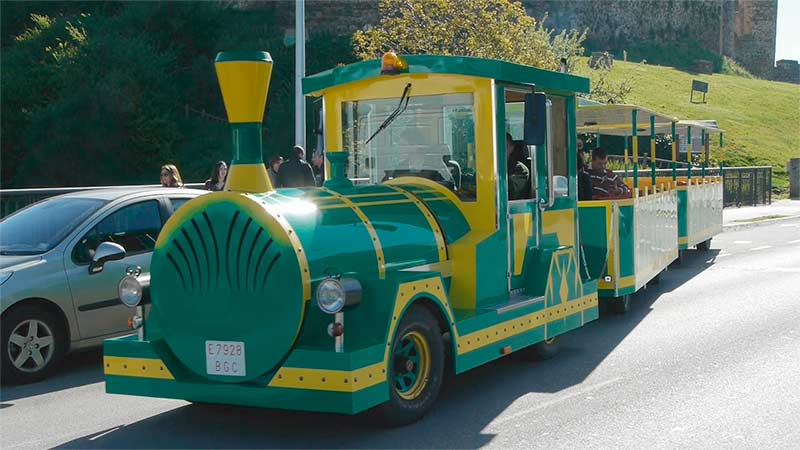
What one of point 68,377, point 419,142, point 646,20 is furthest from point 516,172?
point 646,20

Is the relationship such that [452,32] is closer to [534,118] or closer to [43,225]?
[43,225]

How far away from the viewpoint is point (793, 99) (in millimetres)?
57750

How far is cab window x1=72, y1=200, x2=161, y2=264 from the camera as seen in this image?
29.2ft

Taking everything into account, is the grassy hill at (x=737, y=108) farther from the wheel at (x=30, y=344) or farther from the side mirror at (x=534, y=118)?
the wheel at (x=30, y=344)

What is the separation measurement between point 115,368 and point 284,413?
1.20 metres

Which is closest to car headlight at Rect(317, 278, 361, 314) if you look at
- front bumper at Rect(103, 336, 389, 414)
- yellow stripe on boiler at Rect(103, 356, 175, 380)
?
front bumper at Rect(103, 336, 389, 414)

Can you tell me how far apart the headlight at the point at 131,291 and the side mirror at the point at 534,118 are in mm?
3041

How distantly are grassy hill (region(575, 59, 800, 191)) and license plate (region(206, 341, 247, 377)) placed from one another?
110ft

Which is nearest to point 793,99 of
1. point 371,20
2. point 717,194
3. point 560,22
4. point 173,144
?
point 560,22

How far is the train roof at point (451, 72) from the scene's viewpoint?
773 cm

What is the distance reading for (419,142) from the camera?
315 inches

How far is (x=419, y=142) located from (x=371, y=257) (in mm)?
1641

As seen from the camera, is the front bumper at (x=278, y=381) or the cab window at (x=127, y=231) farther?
the cab window at (x=127, y=231)

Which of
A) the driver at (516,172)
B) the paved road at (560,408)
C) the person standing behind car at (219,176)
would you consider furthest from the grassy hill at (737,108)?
the driver at (516,172)
